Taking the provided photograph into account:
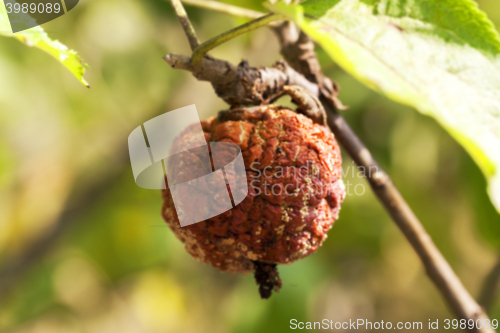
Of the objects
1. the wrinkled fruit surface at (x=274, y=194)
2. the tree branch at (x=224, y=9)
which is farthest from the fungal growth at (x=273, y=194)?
the tree branch at (x=224, y=9)

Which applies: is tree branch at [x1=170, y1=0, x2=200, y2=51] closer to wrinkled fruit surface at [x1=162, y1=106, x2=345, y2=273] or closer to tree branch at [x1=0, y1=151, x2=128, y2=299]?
wrinkled fruit surface at [x1=162, y1=106, x2=345, y2=273]

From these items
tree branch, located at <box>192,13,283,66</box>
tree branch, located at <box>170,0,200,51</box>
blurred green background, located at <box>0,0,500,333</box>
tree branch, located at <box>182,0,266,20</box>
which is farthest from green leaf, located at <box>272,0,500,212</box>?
blurred green background, located at <box>0,0,500,333</box>

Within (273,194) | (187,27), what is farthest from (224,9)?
(273,194)

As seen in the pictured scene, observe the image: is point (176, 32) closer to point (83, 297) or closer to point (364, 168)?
point (364, 168)

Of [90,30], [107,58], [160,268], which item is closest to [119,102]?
[107,58]

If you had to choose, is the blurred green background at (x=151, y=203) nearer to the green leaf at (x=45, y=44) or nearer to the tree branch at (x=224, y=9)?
the tree branch at (x=224, y=9)

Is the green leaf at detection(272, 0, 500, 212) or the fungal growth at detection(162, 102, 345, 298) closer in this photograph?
the green leaf at detection(272, 0, 500, 212)
